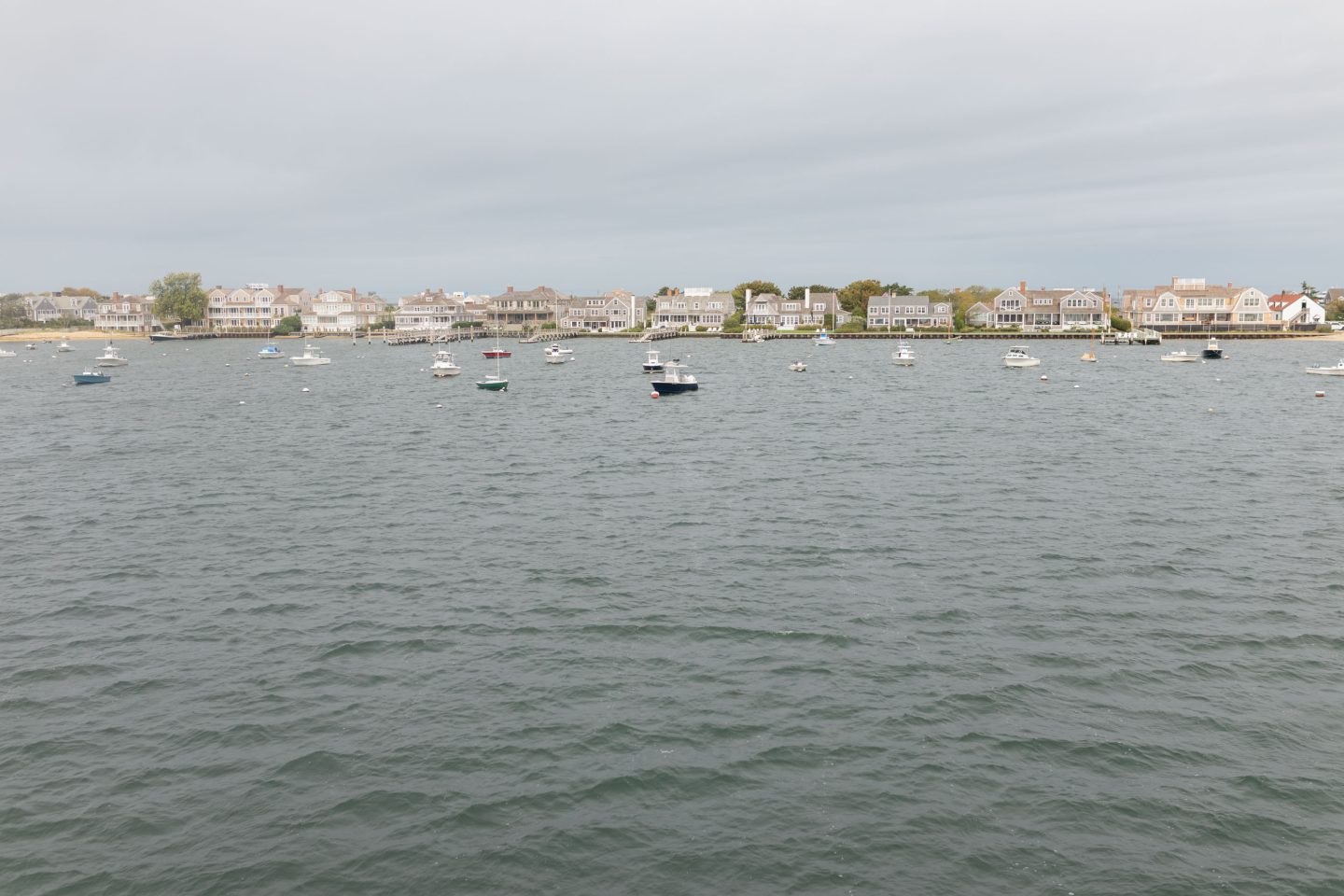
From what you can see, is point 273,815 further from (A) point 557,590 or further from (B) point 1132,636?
(B) point 1132,636

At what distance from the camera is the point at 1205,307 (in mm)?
189375

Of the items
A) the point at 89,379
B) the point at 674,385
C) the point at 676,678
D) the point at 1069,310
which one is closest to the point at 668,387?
the point at 674,385

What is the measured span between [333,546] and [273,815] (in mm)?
17170

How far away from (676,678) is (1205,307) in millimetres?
203689

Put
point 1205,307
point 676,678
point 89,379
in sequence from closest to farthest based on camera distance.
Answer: point 676,678, point 89,379, point 1205,307

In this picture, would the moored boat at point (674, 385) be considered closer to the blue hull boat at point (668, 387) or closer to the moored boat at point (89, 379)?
the blue hull boat at point (668, 387)

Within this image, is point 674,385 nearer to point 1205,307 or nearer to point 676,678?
point 676,678

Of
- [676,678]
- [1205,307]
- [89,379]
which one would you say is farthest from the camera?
[1205,307]

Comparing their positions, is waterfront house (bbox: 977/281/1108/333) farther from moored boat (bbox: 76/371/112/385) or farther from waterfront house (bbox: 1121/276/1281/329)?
moored boat (bbox: 76/371/112/385)

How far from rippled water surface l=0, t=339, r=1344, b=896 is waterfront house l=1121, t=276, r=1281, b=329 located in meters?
164

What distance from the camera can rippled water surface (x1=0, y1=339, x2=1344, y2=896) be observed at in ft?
47.6

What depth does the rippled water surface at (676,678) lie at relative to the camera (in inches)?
571

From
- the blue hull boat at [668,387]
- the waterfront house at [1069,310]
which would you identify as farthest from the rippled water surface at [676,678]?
the waterfront house at [1069,310]

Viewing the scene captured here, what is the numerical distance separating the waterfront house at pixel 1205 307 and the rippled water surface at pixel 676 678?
164m
